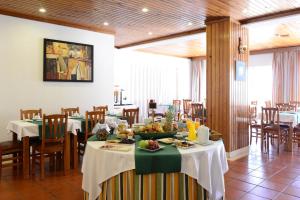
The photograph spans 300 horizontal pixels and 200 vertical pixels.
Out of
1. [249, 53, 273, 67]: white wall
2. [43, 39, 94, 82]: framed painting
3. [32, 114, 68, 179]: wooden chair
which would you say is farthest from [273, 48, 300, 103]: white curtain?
[32, 114, 68, 179]: wooden chair

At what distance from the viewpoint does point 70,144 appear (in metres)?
4.34

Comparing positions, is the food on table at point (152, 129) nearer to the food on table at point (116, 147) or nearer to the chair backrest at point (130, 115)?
the food on table at point (116, 147)

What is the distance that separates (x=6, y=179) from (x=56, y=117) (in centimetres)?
117

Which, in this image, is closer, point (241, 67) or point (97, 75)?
point (241, 67)

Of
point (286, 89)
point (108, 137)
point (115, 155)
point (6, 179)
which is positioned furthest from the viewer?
point (286, 89)

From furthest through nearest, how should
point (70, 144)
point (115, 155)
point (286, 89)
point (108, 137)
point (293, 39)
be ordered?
point (286, 89), point (293, 39), point (70, 144), point (108, 137), point (115, 155)

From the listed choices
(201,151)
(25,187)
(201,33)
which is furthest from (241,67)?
(25,187)

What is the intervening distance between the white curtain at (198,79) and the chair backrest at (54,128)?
7469 millimetres

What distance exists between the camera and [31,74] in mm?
4934

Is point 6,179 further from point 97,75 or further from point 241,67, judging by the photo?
point 241,67

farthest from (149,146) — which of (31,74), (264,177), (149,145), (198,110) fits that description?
(198,110)

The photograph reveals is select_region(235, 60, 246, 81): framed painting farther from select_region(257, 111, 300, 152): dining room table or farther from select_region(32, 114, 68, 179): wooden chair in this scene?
select_region(32, 114, 68, 179): wooden chair

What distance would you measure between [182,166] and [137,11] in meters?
3.28

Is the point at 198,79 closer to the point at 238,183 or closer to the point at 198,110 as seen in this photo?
the point at 198,110
